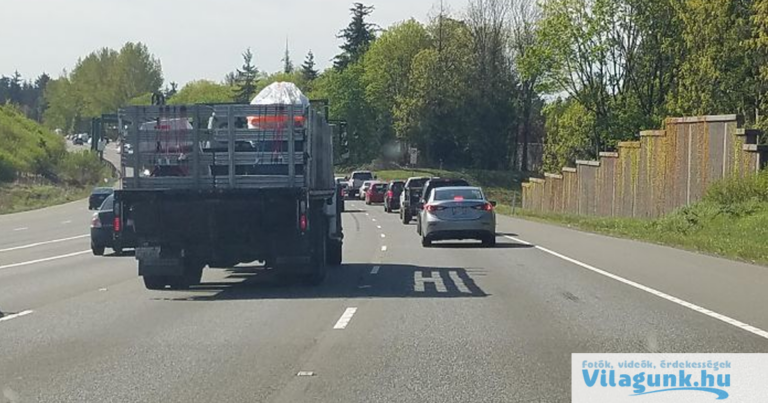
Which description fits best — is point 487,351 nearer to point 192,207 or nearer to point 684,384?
point 684,384

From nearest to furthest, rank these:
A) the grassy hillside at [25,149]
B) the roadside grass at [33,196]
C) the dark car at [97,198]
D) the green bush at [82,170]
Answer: the dark car at [97,198]
the roadside grass at [33,196]
the grassy hillside at [25,149]
the green bush at [82,170]

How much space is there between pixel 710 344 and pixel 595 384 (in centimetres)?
435

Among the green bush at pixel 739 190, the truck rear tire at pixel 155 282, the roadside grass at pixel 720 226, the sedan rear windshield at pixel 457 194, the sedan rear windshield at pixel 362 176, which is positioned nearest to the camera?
the truck rear tire at pixel 155 282

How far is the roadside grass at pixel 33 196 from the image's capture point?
72544 mm

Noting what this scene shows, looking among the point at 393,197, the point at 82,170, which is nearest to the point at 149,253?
the point at 393,197

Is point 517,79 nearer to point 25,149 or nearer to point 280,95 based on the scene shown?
point 25,149

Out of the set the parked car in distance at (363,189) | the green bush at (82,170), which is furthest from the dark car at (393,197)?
the green bush at (82,170)

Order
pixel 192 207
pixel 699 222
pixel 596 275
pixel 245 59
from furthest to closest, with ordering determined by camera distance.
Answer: pixel 245 59
pixel 699 222
pixel 596 275
pixel 192 207

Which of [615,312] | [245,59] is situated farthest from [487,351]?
[245,59]

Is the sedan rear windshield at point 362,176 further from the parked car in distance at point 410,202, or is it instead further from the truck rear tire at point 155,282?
the truck rear tire at point 155,282

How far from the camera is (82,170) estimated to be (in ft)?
325

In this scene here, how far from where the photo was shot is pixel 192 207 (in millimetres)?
18938

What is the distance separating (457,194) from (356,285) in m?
11.9

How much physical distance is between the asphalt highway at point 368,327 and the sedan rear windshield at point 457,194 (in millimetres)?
5223
